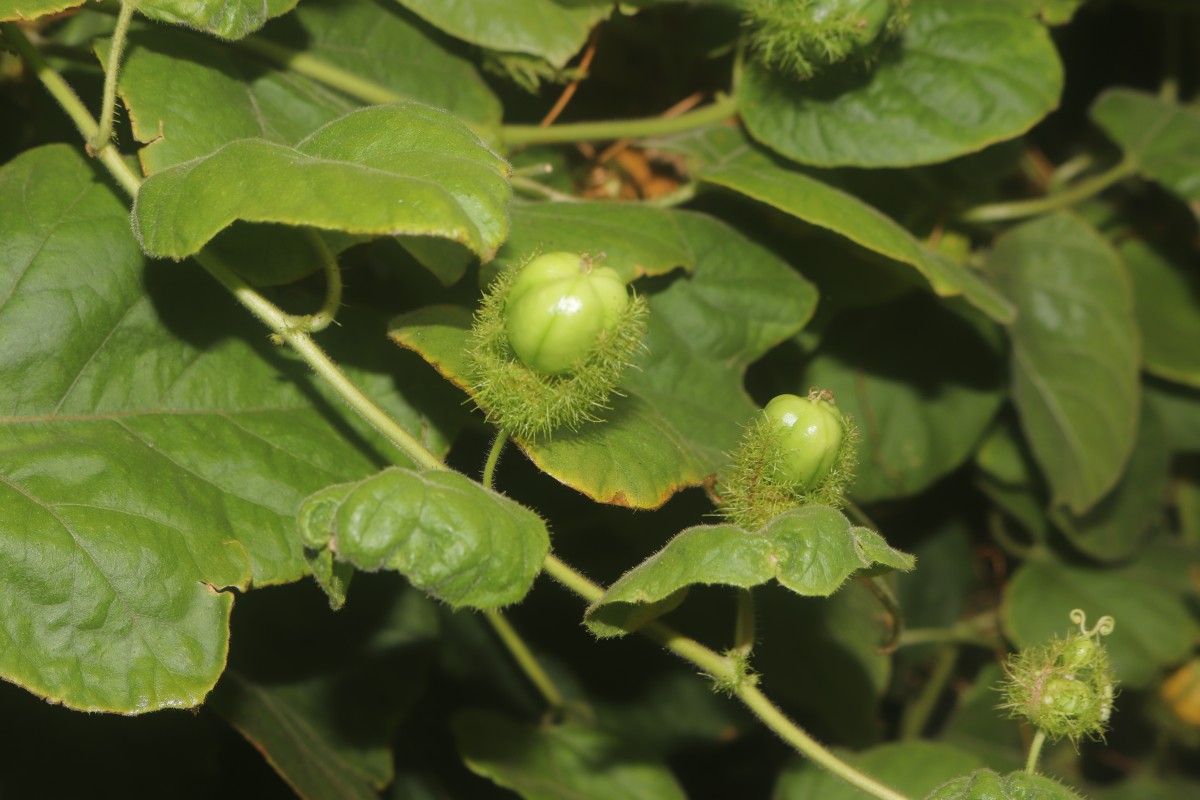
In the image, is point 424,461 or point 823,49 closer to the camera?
point 424,461

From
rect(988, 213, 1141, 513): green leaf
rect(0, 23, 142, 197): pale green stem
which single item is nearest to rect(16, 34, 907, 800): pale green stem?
rect(0, 23, 142, 197): pale green stem

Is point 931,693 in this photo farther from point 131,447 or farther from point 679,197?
point 131,447

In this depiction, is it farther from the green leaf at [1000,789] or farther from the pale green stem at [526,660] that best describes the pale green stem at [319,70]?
the green leaf at [1000,789]

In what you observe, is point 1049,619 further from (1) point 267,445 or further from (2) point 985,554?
(1) point 267,445

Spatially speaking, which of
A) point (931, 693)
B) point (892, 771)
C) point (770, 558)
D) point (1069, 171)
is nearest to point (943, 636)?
point (931, 693)

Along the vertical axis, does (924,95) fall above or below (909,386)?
above

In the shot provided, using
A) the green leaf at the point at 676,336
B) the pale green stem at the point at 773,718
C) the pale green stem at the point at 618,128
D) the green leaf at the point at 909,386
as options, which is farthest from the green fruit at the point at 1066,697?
the pale green stem at the point at 618,128

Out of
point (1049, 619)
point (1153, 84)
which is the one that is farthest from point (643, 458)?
point (1153, 84)
